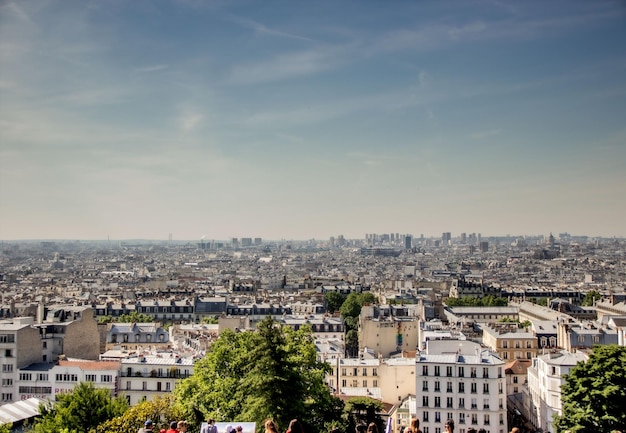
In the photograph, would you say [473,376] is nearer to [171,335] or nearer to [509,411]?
[509,411]

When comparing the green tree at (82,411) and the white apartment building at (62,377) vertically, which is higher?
the green tree at (82,411)

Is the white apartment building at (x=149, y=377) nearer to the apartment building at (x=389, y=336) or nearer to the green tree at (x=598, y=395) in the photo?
the green tree at (x=598, y=395)

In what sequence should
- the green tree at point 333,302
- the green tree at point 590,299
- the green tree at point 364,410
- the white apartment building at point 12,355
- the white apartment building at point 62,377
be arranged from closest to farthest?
the green tree at point 364,410, the white apartment building at point 62,377, the white apartment building at point 12,355, the green tree at point 333,302, the green tree at point 590,299

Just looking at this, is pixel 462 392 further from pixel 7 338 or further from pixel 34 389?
pixel 7 338

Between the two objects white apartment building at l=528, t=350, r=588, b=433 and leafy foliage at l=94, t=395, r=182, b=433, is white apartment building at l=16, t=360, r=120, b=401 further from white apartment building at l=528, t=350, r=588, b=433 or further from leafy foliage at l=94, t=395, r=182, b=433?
white apartment building at l=528, t=350, r=588, b=433

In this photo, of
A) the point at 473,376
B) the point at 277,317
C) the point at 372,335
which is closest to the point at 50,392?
the point at 473,376

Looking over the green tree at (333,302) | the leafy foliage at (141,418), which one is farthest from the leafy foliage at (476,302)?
the leafy foliage at (141,418)

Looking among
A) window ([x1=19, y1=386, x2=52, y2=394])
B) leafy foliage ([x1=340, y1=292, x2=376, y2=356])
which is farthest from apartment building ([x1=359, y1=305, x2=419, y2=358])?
window ([x1=19, y1=386, x2=52, y2=394])
